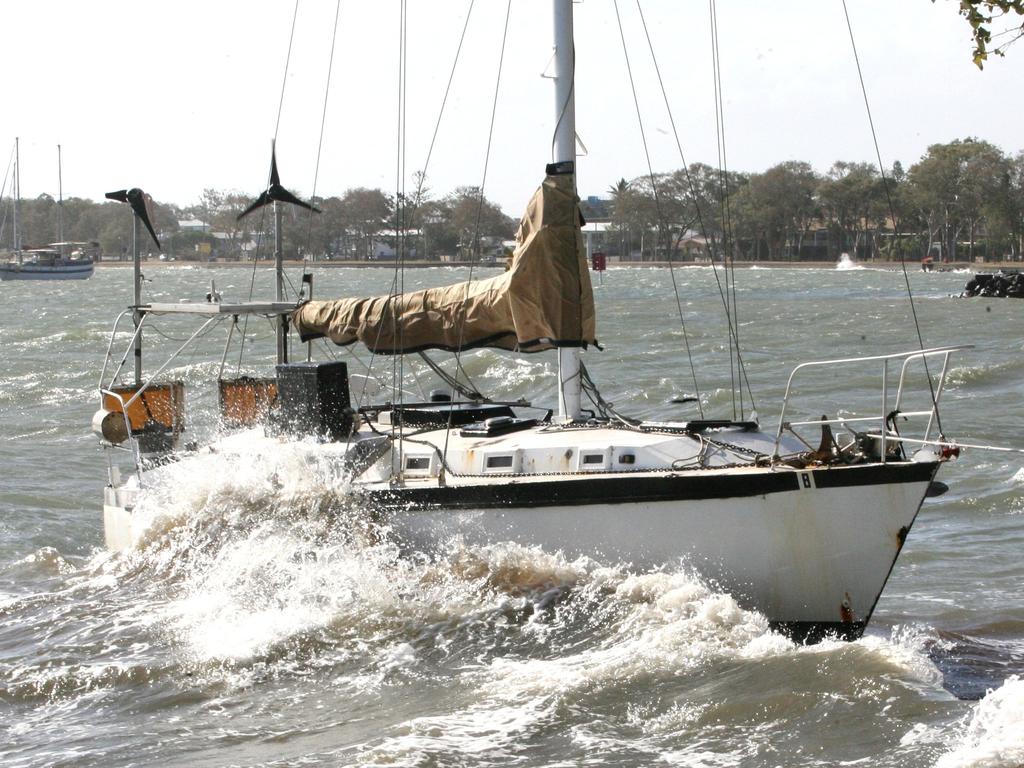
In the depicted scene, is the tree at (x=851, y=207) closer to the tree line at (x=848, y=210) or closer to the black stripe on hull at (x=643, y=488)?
the tree line at (x=848, y=210)

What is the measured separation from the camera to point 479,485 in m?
12.4

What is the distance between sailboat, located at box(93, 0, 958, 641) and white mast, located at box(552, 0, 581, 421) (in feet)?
0.05

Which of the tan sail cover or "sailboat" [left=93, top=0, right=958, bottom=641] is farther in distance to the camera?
the tan sail cover

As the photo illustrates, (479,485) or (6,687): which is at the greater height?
(479,485)

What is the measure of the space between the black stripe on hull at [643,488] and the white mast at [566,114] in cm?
186

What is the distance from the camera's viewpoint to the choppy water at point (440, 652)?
31.7ft

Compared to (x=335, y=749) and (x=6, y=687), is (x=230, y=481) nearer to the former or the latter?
(x=6, y=687)

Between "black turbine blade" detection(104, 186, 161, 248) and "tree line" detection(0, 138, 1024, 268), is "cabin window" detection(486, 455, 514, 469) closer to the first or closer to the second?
"black turbine blade" detection(104, 186, 161, 248)

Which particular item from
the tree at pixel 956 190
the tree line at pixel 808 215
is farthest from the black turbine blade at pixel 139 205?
the tree at pixel 956 190

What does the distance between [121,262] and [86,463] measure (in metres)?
179

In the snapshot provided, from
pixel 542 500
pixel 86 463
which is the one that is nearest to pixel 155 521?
pixel 542 500

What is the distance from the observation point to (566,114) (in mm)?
13883

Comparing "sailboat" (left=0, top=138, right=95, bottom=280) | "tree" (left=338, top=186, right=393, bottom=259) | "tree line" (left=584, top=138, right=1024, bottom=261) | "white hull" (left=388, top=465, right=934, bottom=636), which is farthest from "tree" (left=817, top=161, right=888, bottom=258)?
"white hull" (left=388, top=465, right=934, bottom=636)

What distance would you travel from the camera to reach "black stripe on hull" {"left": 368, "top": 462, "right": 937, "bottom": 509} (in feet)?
35.6
